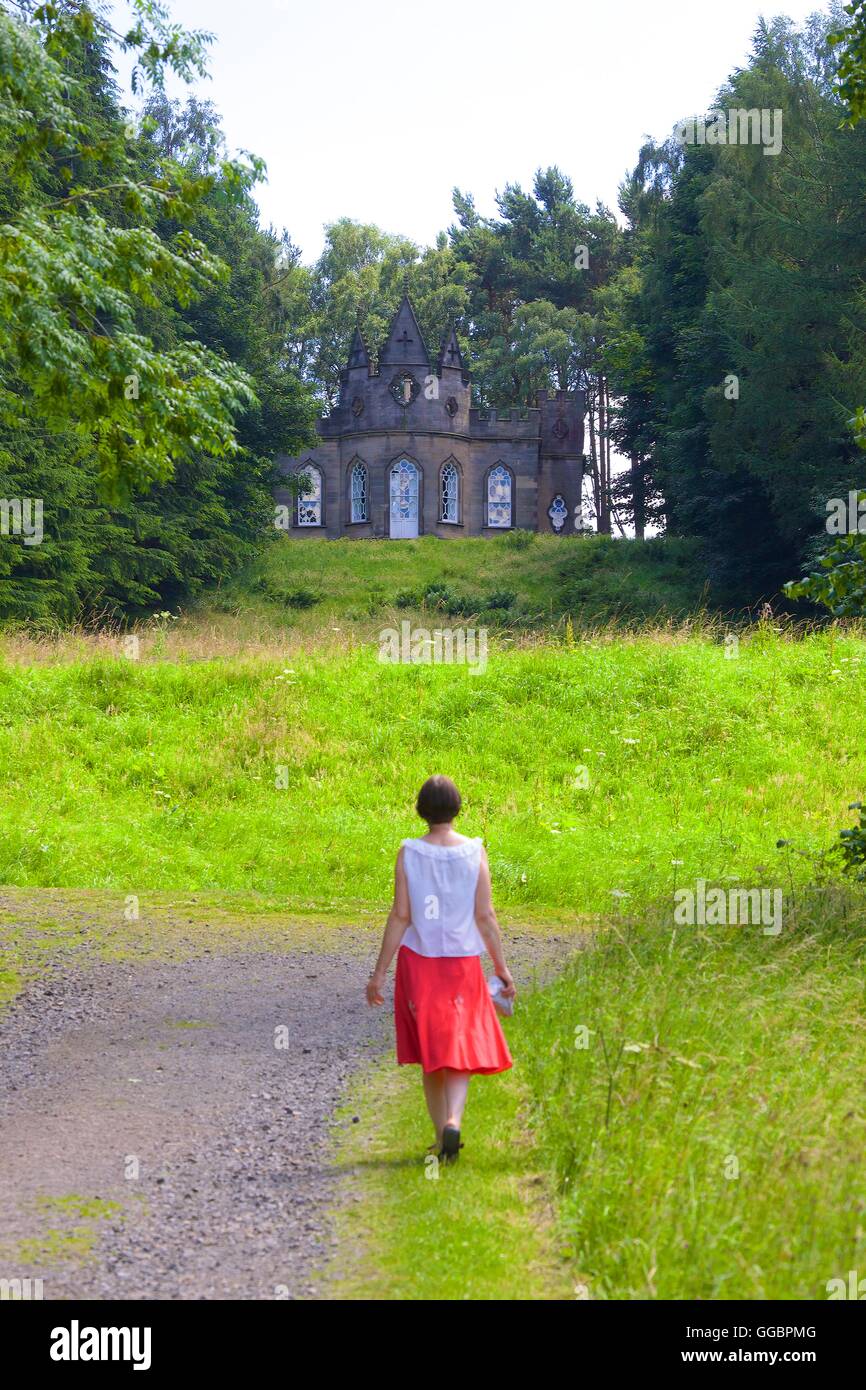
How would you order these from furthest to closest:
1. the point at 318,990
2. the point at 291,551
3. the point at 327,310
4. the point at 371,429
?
the point at 327,310 → the point at 371,429 → the point at 291,551 → the point at 318,990

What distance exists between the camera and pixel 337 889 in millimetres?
12977

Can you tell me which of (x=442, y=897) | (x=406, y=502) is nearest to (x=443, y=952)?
(x=442, y=897)

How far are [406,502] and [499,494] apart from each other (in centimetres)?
465

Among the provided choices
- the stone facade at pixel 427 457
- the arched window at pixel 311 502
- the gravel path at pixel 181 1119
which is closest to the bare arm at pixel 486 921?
the gravel path at pixel 181 1119

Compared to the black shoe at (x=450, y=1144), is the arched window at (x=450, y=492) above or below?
above

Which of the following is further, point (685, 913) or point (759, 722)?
point (759, 722)

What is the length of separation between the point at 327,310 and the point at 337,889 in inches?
2326

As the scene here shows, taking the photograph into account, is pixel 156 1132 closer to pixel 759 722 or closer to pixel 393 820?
pixel 393 820

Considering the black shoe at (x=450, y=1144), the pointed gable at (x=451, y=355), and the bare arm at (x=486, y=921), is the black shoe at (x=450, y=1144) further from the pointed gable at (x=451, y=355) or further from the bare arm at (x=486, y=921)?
the pointed gable at (x=451, y=355)

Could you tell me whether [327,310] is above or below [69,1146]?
above

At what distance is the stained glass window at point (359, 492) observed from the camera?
193ft

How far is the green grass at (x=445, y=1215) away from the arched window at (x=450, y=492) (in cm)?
5313

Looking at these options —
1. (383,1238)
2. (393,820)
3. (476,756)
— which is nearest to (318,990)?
(383,1238)

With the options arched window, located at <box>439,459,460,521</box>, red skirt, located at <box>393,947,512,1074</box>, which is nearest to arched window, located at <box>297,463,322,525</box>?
arched window, located at <box>439,459,460,521</box>
